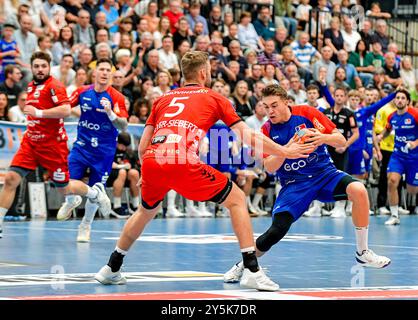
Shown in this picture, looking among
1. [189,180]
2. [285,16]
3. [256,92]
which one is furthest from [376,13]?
[189,180]

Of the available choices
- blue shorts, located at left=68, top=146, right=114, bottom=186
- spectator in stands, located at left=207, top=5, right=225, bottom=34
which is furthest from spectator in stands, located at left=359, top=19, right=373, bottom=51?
blue shorts, located at left=68, top=146, right=114, bottom=186

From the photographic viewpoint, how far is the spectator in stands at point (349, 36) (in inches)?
1125

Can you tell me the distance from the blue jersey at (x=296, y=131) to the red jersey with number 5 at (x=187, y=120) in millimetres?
1495

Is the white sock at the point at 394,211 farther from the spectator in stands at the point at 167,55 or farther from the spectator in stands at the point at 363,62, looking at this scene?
the spectator in stands at the point at 363,62

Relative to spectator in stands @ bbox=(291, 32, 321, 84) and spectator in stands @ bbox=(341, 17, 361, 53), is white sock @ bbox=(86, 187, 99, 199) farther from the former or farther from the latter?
spectator in stands @ bbox=(341, 17, 361, 53)

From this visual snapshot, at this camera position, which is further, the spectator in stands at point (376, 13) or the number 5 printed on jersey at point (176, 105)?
the spectator in stands at point (376, 13)

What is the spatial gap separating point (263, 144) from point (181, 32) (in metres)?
15.0

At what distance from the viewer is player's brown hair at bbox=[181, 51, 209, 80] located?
8.96m

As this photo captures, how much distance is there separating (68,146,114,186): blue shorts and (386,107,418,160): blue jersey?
295 inches

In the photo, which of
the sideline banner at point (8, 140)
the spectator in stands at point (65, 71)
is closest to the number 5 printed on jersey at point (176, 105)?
the sideline banner at point (8, 140)

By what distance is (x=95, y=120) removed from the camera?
47.7 feet

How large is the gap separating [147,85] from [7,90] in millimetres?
3041
